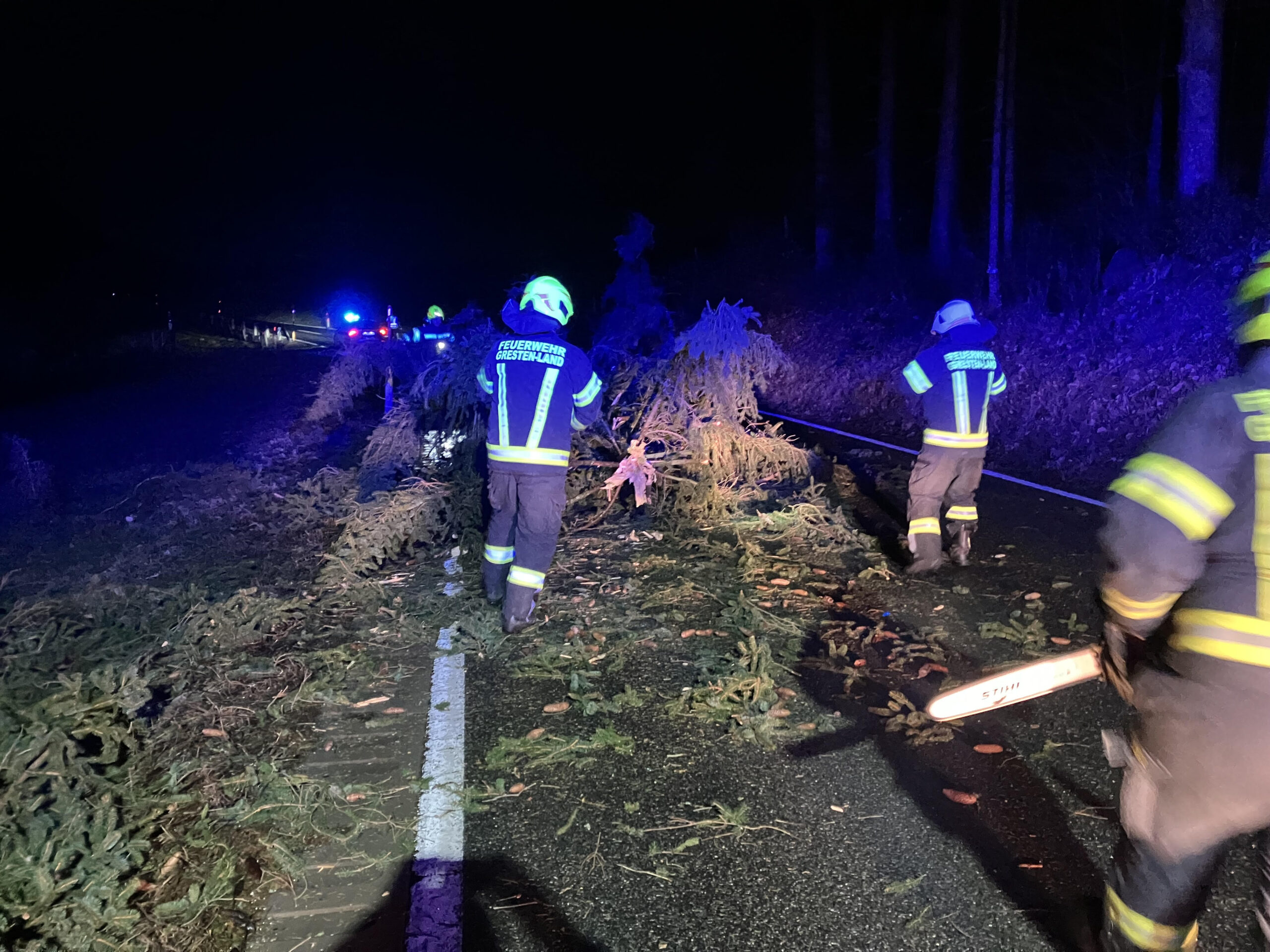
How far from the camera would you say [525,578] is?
4.52 m

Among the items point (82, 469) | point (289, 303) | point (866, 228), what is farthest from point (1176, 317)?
point (289, 303)

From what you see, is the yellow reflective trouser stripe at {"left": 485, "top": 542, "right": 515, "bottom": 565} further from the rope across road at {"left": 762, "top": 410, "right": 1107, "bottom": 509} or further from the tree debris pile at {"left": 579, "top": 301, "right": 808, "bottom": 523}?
the rope across road at {"left": 762, "top": 410, "right": 1107, "bottom": 509}

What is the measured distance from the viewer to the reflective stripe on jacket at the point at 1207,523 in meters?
1.68

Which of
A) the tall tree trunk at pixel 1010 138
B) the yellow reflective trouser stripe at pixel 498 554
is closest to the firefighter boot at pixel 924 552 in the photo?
the yellow reflective trouser stripe at pixel 498 554

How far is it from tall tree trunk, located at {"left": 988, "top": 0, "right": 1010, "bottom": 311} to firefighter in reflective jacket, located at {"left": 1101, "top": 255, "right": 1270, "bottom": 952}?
1466cm

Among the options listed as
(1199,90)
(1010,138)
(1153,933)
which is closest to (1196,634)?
(1153,933)

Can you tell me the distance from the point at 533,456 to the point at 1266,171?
13.6 m

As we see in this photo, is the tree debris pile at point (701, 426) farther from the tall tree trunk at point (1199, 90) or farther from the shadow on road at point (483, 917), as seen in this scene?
the tall tree trunk at point (1199, 90)

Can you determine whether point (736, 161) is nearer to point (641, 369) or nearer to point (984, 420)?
point (641, 369)

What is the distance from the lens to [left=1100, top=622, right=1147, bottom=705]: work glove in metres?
2.00

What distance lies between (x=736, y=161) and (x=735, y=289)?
880cm

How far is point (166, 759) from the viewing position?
320 centimetres

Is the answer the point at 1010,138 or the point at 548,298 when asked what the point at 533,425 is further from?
the point at 1010,138

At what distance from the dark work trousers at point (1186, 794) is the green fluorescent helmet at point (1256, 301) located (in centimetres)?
75
